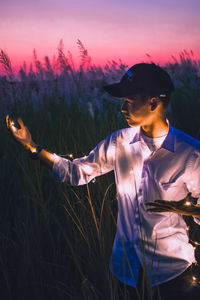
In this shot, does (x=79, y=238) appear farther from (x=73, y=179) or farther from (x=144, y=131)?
(x=144, y=131)

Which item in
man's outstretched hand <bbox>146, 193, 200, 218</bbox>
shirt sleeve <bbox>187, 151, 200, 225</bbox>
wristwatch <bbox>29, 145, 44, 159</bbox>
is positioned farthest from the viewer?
wristwatch <bbox>29, 145, 44, 159</bbox>

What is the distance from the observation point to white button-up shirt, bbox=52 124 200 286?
1411 mm

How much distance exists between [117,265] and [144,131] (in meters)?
0.66

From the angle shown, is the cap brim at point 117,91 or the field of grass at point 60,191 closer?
the cap brim at point 117,91

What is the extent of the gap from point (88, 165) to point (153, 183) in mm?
357

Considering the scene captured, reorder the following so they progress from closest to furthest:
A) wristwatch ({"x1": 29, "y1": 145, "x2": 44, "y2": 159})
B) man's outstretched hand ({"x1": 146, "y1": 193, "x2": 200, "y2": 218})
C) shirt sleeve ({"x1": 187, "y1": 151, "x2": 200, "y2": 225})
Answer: man's outstretched hand ({"x1": 146, "y1": 193, "x2": 200, "y2": 218}), shirt sleeve ({"x1": 187, "y1": 151, "x2": 200, "y2": 225}), wristwatch ({"x1": 29, "y1": 145, "x2": 44, "y2": 159})

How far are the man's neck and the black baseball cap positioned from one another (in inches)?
5.2

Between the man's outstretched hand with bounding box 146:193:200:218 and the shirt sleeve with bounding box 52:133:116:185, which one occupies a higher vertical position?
the shirt sleeve with bounding box 52:133:116:185

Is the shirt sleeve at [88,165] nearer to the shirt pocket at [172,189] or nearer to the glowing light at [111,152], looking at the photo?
the glowing light at [111,152]

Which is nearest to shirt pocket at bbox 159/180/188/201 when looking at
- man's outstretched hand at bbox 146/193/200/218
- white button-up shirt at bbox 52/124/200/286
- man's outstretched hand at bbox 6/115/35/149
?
white button-up shirt at bbox 52/124/200/286

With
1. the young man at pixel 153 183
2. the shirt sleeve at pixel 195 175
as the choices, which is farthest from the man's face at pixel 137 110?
the shirt sleeve at pixel 195 175

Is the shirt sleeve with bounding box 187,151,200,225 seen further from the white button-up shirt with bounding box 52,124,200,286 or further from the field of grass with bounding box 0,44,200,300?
the field of grass with bounding box 0,44,200,300

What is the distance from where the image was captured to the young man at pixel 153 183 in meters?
1.42

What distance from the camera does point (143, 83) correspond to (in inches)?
56.7
